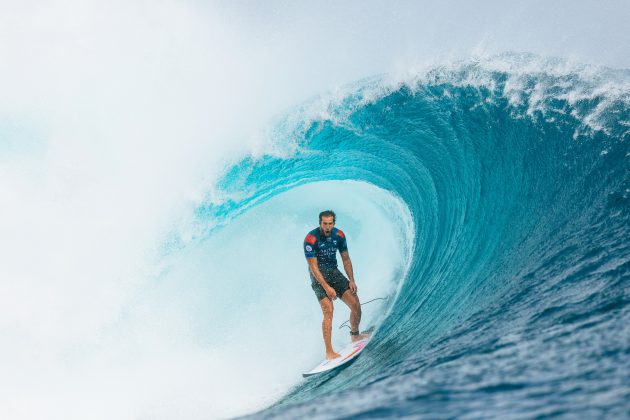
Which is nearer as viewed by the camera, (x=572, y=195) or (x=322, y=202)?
(x=572, y=195)

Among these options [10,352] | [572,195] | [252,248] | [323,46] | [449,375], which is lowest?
[449,375]

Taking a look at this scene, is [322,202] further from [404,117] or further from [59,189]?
[59,189]

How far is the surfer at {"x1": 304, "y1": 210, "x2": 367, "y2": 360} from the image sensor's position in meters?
5.29

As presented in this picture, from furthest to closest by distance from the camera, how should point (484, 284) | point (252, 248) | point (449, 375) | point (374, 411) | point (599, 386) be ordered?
point (252, 248), point (484, 284), point (449, 375), point (374, 411), point (599, 386)

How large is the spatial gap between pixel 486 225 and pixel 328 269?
83.5 inches

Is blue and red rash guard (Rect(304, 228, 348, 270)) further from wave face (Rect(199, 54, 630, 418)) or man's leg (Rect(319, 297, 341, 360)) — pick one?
wave face (Rect(199, 54, 630, 418))

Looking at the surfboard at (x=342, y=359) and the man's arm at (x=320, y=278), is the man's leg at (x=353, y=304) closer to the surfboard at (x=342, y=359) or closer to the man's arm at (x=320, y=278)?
the surfboard at (x=342, y=359)

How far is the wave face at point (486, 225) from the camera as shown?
8.46ft

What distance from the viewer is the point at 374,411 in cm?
249

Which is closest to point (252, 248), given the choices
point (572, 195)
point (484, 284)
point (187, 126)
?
point (187, 126)

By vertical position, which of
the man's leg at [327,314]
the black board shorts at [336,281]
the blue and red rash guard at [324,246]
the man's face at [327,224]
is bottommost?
the man's leg at [327,314]

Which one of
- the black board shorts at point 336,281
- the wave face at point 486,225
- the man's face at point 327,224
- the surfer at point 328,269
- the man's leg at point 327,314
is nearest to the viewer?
the wave face at point 486,225

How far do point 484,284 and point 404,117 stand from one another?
384cm

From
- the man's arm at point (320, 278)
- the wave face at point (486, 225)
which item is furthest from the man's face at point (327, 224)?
the wave face at point (486, 225)
